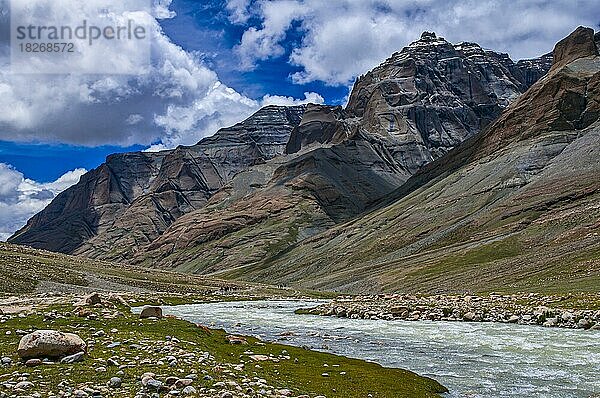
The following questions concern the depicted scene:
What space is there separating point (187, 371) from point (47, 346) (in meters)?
6.10

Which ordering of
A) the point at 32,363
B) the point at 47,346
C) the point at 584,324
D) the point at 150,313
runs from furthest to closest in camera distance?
the point at 150,313, the point at 584,324, the point at 47,346, the point at 32,363

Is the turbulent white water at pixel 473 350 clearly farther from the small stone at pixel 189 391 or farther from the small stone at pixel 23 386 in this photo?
the small stone at pixel 23 386

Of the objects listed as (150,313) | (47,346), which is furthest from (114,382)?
(150,313)

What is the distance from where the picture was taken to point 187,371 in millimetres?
22125

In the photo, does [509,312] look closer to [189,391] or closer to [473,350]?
[473,350]

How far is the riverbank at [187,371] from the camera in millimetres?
18719

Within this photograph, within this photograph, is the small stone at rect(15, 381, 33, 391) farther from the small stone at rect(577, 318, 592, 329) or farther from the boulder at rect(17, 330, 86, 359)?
the small stone at rect(577, 318, 592, 329)

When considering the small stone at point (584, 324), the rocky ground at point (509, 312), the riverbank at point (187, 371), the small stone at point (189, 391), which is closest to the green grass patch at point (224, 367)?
the riverbank at point (187, 371)

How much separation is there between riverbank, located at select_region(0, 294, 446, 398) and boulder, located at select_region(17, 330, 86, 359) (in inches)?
19.9

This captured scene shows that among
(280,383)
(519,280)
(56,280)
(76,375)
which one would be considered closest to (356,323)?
(280,383)

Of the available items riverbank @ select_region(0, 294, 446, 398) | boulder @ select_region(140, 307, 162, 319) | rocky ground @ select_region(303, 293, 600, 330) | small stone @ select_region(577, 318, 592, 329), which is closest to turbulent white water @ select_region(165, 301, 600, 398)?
small stone @ select_region(577, 318, 592, 329)

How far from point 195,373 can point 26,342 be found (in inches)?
292

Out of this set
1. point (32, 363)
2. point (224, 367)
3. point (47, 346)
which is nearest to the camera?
point (32, 363)

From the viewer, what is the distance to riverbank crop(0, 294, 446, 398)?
737 inches
